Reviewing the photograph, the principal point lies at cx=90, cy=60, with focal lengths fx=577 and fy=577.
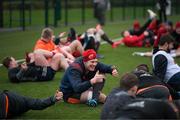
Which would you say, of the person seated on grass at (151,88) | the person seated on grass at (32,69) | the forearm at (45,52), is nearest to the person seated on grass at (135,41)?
the forearm at (45,52)

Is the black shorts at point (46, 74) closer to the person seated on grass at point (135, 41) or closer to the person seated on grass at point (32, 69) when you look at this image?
the person seated on grass at point (32, 69)

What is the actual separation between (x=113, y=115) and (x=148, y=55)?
1069 centimetres

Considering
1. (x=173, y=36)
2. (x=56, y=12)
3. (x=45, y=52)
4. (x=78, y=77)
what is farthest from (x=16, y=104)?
(x=56, y=12)

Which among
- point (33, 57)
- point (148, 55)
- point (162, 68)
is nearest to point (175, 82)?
point (162, 68)

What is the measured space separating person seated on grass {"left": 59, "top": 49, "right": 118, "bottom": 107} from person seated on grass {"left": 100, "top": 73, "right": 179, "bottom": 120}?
2.15 meters

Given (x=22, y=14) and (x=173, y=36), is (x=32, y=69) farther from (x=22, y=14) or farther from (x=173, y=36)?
(x=22, y=14)

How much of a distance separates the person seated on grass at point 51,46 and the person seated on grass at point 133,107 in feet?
20.5

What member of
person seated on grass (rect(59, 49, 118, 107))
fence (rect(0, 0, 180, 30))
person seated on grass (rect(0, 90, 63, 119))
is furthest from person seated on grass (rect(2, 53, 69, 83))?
fence (rect(0, 0, 180, 30))

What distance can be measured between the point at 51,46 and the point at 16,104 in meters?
5.21

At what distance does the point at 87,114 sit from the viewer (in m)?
9.91

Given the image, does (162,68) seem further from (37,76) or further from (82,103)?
(37,76)

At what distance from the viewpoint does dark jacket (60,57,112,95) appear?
1022 centimetres

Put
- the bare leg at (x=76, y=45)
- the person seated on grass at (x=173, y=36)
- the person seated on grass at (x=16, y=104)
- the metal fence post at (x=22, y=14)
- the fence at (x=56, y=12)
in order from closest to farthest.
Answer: the person seated on grass at (x=16, y=104) → the bare leg at (x=76, y=45) → the person seated on grass at (x=173, y=36) → the metal fence post at (x=22, y=14) → the fence at (x=56, y=12)

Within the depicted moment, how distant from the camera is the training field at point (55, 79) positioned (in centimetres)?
996
